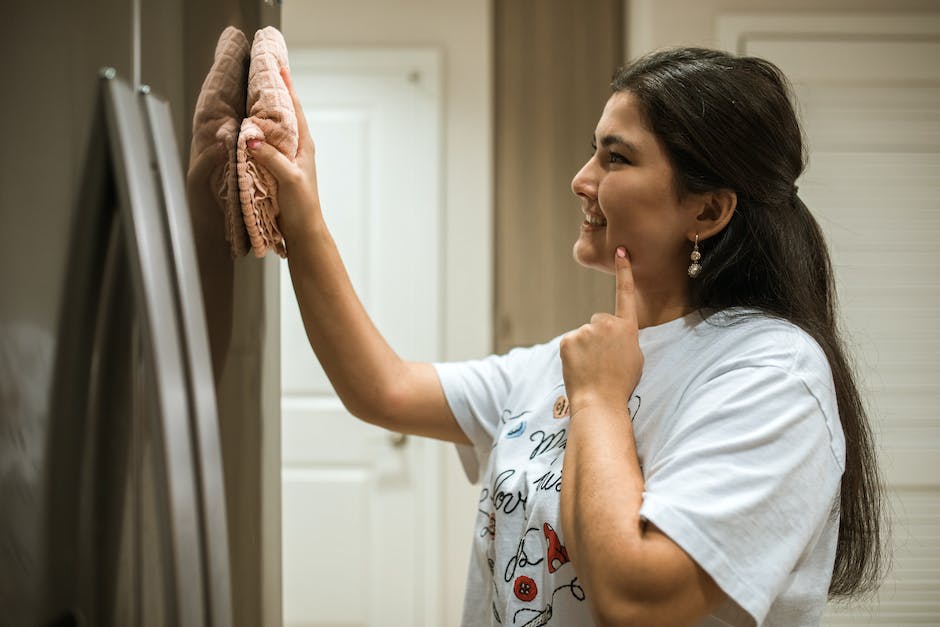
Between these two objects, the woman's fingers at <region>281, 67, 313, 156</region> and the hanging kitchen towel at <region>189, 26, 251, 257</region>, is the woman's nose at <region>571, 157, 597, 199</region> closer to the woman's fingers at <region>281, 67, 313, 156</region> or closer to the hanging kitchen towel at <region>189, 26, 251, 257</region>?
the woman's fingers at <region>281, 67, 313, 156</region>

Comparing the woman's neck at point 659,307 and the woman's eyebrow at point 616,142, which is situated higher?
the woman's eyebrow at point 616,142

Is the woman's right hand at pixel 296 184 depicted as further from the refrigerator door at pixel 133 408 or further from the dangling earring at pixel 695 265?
the dangling earring at pixel 695 265

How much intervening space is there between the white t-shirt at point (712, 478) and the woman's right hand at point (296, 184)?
15.2 inches

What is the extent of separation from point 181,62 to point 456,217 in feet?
6.59

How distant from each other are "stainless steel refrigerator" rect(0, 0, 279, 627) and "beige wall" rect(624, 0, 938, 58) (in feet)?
6.16

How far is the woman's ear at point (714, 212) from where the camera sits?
2.99 feet

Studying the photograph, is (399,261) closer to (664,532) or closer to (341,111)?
(341,111)

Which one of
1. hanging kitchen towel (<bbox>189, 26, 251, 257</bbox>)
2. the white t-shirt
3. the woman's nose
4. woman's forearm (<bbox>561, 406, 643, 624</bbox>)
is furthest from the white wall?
hanging kitchen towel (<bbox>189, 26, 251, 257</bbox>)

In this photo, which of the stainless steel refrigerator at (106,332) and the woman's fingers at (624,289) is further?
the woman's fingers at (624,289)

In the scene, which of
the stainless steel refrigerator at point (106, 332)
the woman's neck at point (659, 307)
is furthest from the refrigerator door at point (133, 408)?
the woman's neck at point (659, 307)

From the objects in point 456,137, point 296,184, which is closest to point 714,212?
point 296,184

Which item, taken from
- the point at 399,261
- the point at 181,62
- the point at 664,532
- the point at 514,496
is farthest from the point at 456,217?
the point at 181,62

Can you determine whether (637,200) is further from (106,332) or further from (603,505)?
(106,332)

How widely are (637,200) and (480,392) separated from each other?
38 centimetres
